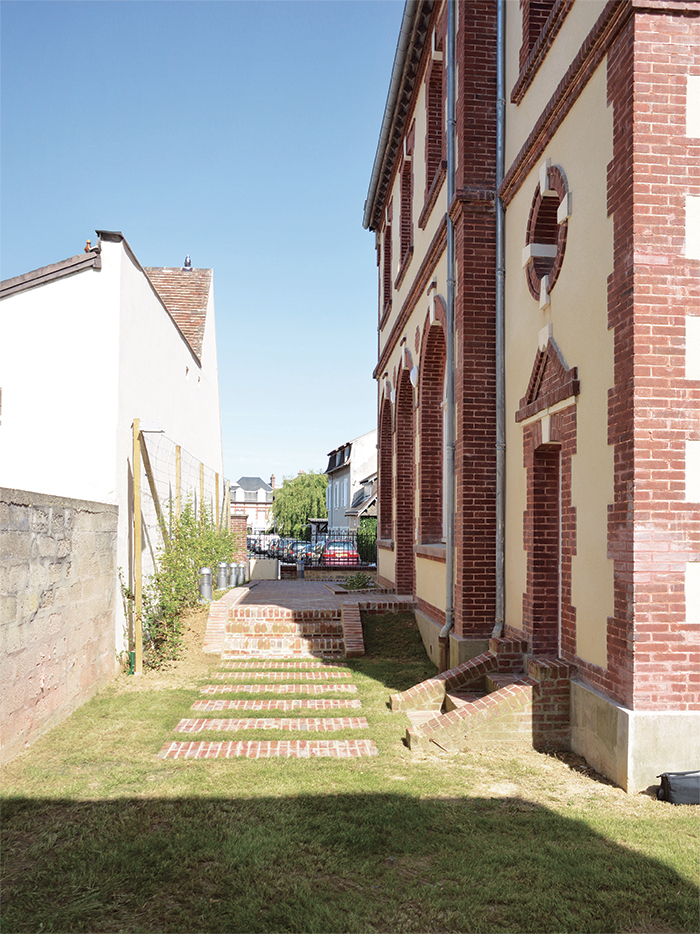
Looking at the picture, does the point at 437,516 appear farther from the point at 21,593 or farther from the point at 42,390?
the point at 21,593

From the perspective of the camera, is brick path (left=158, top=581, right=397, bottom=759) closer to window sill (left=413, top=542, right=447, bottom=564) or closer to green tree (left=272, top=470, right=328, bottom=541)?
window sill (left=413, top=542, right=447, bottom=564)

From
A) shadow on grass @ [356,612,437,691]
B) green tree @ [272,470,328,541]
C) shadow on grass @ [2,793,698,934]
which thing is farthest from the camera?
green tree @ [272,470,328,541]

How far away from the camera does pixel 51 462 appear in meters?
8.65

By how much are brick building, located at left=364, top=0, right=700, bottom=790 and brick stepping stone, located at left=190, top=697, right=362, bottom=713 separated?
1.61m

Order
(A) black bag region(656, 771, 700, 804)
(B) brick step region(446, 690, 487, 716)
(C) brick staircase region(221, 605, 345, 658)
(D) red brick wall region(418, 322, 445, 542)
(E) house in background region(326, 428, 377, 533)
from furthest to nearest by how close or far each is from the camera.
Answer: (E) house in background region(326, 428, 377, 533), (D) red brick wall region(418, 322, 445, 542), (C) brick staircase region(221, 605, 345, 658), (B) brick step region(446, 690, 487, 716), (A) black bag region(656, 771, 700, 804)

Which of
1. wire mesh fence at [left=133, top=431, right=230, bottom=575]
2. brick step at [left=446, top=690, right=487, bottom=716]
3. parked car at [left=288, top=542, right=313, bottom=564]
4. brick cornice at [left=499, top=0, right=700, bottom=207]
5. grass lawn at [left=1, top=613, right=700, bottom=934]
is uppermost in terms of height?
brick cornice at [left=499, top=0, right=700, bottom=207]

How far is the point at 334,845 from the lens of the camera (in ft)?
14.2

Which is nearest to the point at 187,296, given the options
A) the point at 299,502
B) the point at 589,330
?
the point at 589,330

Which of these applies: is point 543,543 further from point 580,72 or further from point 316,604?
point 316,604

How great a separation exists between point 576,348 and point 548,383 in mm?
732

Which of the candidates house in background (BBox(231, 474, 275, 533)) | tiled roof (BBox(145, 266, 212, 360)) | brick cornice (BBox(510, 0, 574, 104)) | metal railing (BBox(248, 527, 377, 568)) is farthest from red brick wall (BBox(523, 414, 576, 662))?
house in background (BBox(231, 474, 275, 533))

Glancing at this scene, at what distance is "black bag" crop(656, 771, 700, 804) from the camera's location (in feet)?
15.9

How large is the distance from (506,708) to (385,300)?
41.4 ft

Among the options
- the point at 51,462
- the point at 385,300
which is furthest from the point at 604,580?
the point at 385,300
